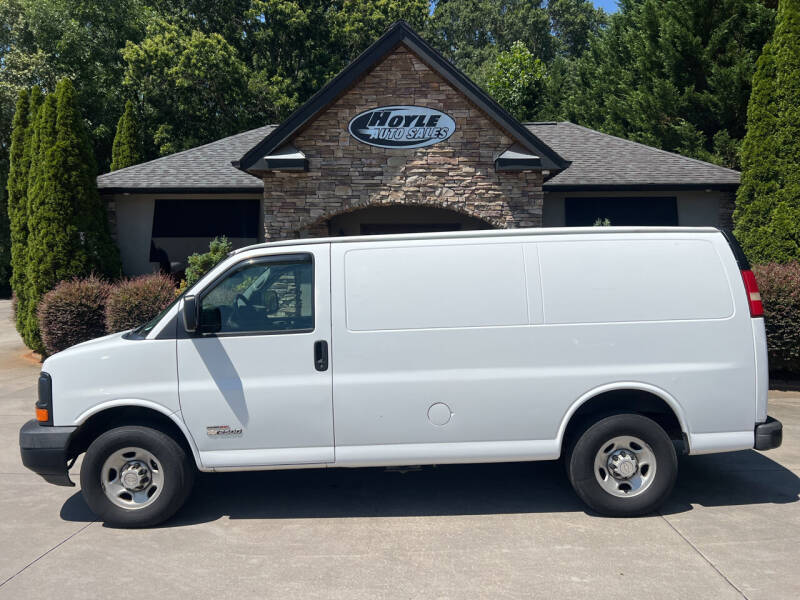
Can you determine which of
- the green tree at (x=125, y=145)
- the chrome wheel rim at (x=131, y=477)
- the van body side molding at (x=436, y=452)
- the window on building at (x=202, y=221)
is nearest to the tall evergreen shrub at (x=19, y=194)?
the window on building at (x=202, y=221)

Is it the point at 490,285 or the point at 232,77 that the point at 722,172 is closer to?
the point at 490,285

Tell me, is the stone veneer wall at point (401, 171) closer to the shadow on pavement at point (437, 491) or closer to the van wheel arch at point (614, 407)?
the shadow on pavement at point (437, 491)

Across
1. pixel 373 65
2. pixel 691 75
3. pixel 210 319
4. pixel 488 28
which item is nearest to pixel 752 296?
pixel 210 319

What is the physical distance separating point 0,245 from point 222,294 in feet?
90.5

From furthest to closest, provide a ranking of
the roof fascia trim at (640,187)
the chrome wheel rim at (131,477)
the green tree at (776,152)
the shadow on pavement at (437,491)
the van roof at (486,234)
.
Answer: the roof fascia trim at (640,187) → the green tree at (776,152) → the shadow on pavement at (437,491) → the van roof at (486,234) → the chrome wheel rim at (131,477)

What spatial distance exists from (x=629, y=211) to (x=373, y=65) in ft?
20.7

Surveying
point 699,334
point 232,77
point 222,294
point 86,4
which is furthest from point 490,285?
point 86,4

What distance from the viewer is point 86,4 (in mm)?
29406

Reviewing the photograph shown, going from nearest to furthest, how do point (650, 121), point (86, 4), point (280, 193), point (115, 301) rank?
point (115, 301) < point (280, 193) < point (650, 121) < point (86, 4)

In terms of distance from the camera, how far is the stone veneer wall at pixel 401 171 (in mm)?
11969

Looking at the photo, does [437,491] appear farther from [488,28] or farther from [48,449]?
[488,28]

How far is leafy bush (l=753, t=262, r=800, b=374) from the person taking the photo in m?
9.70

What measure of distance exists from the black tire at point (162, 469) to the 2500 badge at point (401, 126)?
8.09 meters

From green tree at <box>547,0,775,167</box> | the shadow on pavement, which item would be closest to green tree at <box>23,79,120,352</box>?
the shadow on pavement
